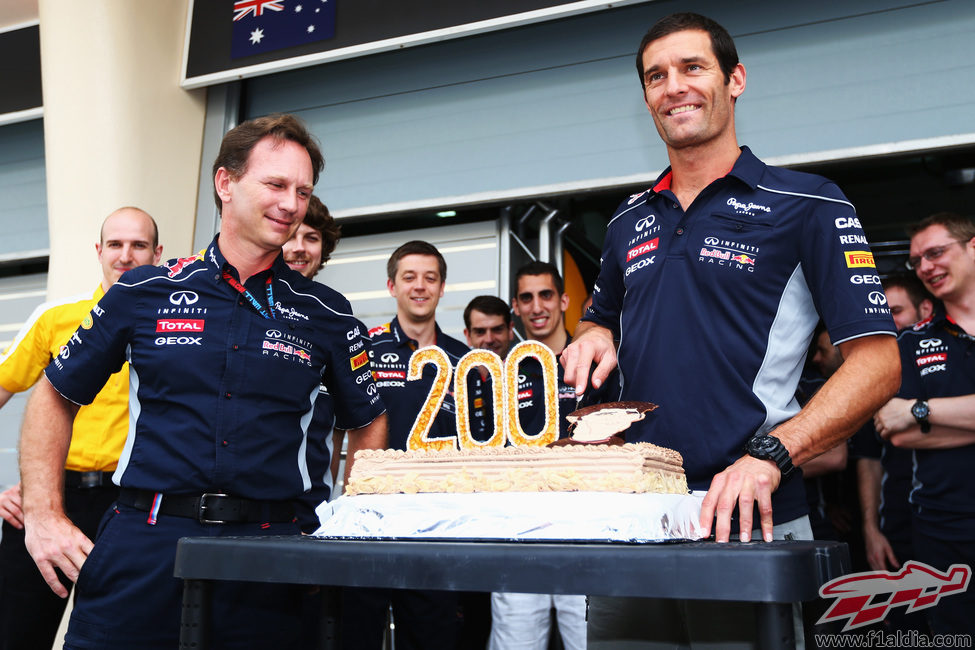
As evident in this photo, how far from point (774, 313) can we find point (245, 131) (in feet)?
4.93

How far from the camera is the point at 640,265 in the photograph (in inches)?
80.7

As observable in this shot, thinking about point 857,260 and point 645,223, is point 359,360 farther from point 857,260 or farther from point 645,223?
point 857,260

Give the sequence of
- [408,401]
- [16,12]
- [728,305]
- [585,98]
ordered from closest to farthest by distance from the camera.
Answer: [728,305] → [408,401] → [585,98] → [16,12]

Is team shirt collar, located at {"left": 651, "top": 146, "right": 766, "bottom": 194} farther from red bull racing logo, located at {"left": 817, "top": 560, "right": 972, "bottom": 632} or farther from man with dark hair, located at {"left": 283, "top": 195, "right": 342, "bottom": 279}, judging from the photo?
man with dark hair, located at {"left": 283, "top": 195, "right": 342, "bottom": 279}

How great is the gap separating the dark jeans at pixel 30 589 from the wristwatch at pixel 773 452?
270 centimetres

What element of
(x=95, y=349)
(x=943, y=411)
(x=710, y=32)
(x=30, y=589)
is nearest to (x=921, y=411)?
(x=943, y=411)

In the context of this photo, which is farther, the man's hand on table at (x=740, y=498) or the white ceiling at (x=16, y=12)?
the white ceiling at (x=16, y=12)

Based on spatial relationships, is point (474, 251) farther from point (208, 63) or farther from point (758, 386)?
point (758, 386)

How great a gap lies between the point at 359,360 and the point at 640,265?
907 millimetres

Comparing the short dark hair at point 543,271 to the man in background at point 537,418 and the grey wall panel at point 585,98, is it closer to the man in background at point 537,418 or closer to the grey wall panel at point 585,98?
the man in background at point 537,418

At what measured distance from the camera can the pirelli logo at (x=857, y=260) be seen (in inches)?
69.4

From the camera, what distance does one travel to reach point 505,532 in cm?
146

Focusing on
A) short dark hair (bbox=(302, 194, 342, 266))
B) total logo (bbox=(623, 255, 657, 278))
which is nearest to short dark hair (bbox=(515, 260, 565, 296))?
short dark hair (bbox=(302, 194, 342, 266))

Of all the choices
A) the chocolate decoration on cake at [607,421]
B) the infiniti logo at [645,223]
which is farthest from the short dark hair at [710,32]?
the chocolate decoration on cake at [607,421]
